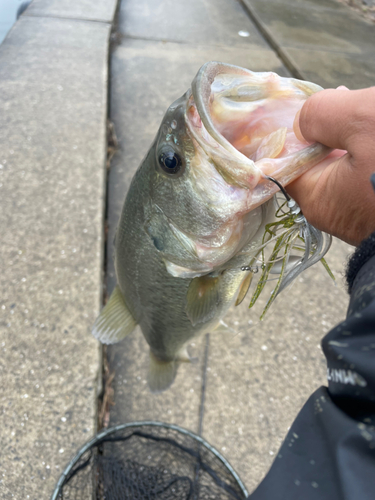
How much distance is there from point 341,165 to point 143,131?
3210mm

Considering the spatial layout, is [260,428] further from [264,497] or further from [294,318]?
[264,497]

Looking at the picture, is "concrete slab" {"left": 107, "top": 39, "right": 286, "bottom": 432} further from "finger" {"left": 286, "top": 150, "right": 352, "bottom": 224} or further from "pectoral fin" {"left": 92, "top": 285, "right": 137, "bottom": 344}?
"finger" {"left": 286, "top": 150, "right": 352, "bottom": 224}

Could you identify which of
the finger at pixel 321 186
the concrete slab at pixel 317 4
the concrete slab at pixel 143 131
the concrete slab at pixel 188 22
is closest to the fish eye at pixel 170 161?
the finger at pixel 321 186

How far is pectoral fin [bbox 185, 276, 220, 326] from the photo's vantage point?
1.28 metres

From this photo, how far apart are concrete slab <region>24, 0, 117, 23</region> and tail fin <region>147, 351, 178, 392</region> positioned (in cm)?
547

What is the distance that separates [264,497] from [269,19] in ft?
25.5

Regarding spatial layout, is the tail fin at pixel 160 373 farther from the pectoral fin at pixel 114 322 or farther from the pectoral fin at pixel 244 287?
the pectoral fin at pixel 244 287

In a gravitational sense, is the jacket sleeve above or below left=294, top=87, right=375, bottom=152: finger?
below

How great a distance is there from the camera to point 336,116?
2.45 ft

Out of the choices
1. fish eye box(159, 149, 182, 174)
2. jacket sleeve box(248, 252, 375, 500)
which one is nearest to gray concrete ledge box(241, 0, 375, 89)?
fish eye box(159, 149, 182, 174)

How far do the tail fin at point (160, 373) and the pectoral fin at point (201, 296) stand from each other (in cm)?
57

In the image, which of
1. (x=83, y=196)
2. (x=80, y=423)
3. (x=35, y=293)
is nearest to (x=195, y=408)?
(x=80, y=423)

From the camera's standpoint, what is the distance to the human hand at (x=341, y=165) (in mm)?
706

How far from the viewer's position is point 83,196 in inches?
106
